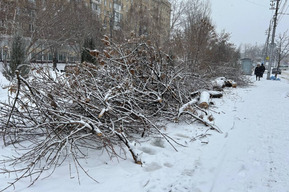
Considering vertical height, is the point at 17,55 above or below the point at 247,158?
above

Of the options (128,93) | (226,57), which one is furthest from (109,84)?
(226,57)

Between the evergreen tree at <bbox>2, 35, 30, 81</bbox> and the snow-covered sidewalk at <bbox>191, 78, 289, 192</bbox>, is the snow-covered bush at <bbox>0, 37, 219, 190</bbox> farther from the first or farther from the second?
the evergreen tree at <bbox>2, 35, 30, 81</bbox>

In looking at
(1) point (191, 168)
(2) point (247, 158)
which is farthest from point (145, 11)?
(1) point (191, 168)

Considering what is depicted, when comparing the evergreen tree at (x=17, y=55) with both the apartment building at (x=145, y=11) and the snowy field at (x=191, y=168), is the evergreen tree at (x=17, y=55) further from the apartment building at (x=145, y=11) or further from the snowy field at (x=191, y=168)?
the apartment building at (x=145, y=11)

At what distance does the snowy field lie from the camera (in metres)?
2.30

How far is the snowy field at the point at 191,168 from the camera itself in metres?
2.30

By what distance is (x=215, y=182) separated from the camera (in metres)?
2.50

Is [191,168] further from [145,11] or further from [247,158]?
[145,11]

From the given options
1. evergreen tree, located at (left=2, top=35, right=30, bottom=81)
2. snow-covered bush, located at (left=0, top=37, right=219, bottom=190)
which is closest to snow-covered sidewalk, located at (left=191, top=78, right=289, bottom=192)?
snow-covered bush, located at (left=0, top=37, right=219, bottom=190)

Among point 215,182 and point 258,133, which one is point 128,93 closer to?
point 215,182

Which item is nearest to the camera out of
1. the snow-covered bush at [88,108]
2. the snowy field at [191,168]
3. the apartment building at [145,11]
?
the snowy field at [191,168]

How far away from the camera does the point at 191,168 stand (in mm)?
2795

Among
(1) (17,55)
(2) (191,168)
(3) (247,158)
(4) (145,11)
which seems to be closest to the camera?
(2) (191,168)

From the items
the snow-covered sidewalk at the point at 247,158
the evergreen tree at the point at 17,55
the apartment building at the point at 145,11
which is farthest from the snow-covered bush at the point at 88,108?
the apartment building at the point at 145,11
